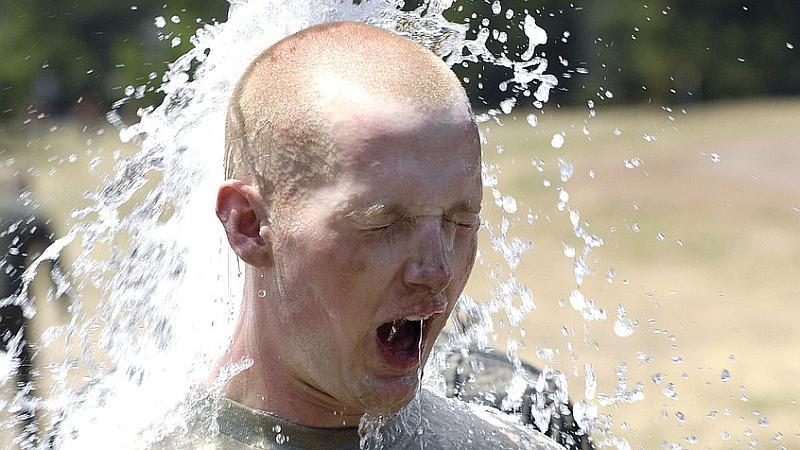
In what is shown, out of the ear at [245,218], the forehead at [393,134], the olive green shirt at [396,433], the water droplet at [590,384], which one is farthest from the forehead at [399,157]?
the water droplet at [590,384]

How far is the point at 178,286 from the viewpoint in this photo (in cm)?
284

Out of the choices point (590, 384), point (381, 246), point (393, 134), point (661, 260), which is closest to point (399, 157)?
point (393, 134)

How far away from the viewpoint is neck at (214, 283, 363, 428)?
218 cm

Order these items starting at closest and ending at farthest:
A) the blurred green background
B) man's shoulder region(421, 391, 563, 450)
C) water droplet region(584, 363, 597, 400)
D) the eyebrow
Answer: the eyebrow → man's shoulder region(421, 391, 563, 450) → water droplet region(584, 363, 597, 400) → the blurred green background

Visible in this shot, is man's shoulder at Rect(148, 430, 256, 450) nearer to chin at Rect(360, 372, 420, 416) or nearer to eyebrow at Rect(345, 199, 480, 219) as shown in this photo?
chin at Rect(360, 372, 420, 416)

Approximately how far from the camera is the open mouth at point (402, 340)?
2059 millimetres

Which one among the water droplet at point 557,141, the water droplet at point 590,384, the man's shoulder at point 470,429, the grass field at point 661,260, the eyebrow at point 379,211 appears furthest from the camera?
the grass field at point 661,260

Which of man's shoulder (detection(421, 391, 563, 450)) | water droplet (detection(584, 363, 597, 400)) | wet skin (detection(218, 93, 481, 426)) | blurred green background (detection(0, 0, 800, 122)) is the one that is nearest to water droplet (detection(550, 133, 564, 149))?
water droplet (detection(584, 363, 597, 400))

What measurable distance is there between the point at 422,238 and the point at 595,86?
22.9 m

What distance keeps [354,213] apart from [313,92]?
8.8 inches

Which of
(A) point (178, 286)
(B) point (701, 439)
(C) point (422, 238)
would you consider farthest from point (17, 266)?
(C) point (422, 238)

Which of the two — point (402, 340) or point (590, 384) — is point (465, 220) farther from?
point (590, 384)

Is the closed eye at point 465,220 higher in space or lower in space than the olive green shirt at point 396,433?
higher

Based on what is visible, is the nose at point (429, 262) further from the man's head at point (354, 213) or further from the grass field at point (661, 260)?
the grass field at point (661, 260)
